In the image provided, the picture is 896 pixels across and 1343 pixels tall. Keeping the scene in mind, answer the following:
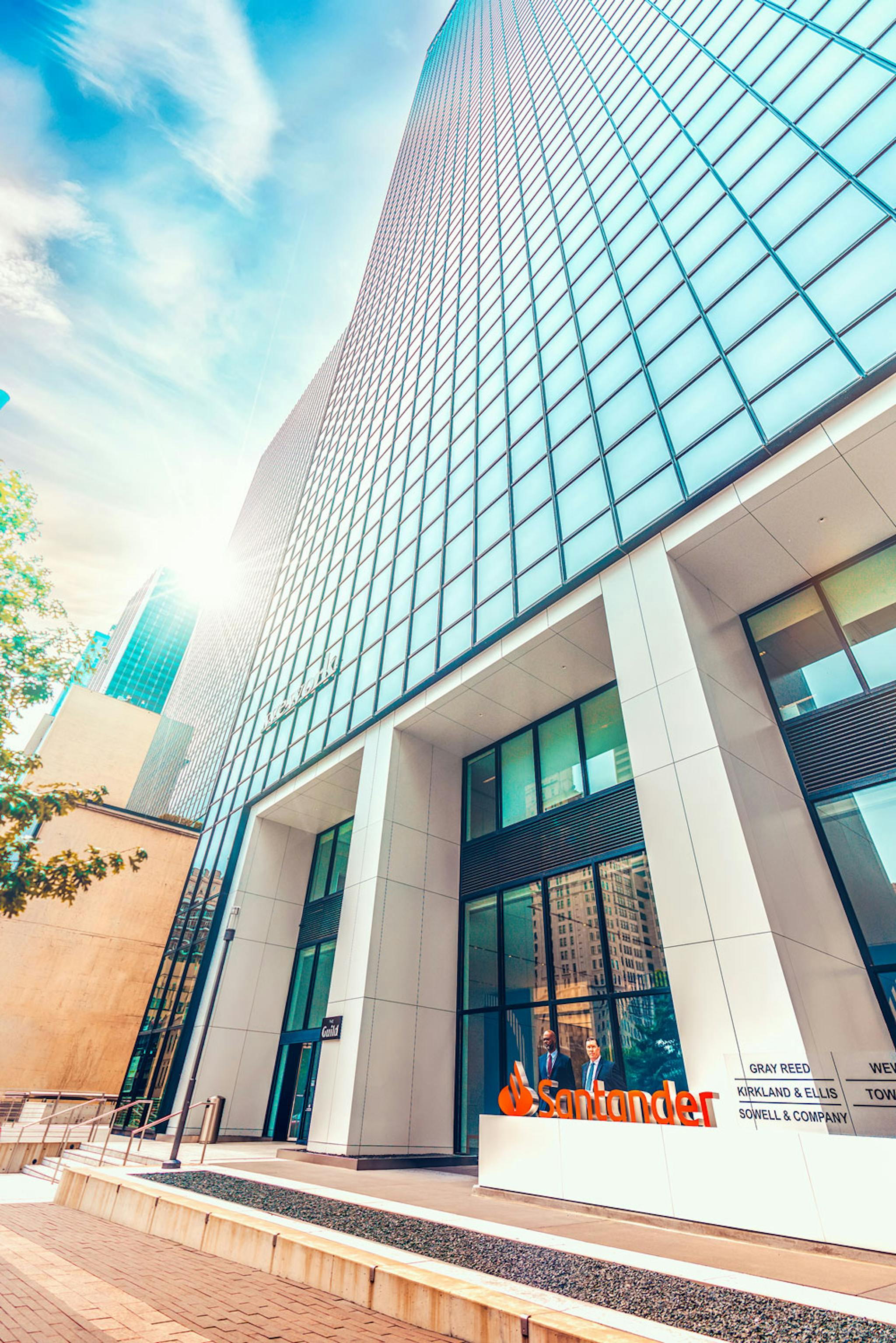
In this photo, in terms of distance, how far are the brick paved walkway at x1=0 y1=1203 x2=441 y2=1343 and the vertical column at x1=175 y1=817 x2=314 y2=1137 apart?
14.5 m

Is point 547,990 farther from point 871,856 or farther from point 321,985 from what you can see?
point 321,985

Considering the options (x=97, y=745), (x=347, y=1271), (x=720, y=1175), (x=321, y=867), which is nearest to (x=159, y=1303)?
(x=347, y=1271)

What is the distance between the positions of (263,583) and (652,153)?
4005 cm

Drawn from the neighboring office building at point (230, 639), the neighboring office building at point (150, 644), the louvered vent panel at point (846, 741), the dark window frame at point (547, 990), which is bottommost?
the dark window frame at point (547, 990)

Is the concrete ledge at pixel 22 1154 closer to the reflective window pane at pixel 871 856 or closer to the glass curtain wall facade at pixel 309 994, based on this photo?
the glass curtain wall facade at pixel 309 994

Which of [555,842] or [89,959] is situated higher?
[89,959]

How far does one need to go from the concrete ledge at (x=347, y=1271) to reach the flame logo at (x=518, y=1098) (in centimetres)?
482

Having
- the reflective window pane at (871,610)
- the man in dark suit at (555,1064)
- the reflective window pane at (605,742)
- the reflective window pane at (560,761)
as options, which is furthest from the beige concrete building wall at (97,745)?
the reflective window pane at (871,610)

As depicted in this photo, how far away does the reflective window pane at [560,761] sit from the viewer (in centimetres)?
1691

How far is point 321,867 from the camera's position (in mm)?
25453

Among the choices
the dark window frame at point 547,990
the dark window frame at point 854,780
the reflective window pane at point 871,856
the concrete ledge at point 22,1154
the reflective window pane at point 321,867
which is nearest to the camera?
the dark window frame at point 854,780

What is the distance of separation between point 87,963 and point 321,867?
17.5 m

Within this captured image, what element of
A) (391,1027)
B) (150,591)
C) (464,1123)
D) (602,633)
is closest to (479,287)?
(602,633)

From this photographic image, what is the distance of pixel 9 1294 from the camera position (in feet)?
17.6
